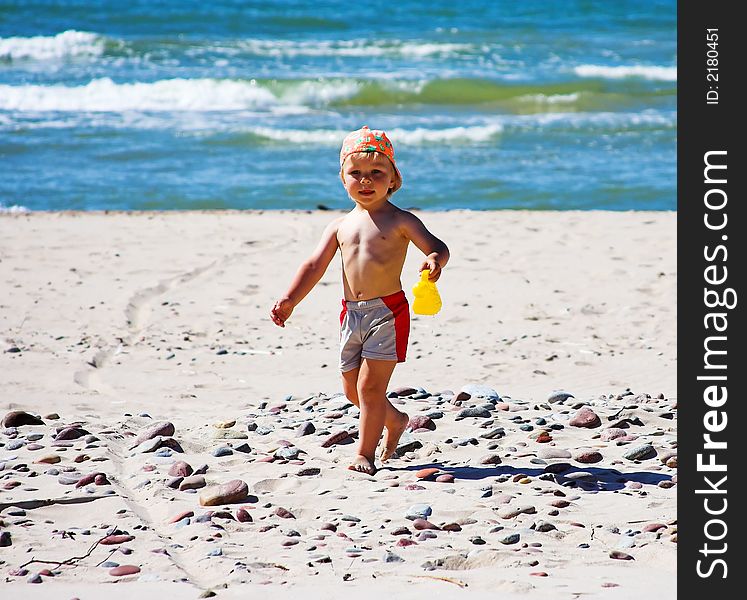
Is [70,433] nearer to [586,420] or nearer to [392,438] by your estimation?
[392,438]

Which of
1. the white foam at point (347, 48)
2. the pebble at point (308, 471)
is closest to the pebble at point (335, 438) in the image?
the pebble at point (308, 471)

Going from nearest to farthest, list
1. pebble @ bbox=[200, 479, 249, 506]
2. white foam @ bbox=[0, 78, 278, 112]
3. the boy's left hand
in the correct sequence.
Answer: pebble @ bbox=[200, 479, 249, 506], the boy's left hand, white foam @ bbox=[0, 78, 278, 112]

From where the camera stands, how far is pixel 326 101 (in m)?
21.4

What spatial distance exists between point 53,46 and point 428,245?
25.3m

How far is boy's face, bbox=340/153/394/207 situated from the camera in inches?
184

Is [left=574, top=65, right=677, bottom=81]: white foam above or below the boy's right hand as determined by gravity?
above

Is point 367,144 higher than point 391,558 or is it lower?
higher

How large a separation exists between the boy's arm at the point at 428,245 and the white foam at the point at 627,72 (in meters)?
20.1

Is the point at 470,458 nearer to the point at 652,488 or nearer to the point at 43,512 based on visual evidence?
the point at 652,488

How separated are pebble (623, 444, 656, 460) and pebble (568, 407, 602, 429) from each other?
48cm

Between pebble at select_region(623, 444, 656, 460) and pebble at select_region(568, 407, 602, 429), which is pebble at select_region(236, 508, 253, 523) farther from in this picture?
pebble at select_region(568, 407, 602, 429)

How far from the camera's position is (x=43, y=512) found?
13.8ft

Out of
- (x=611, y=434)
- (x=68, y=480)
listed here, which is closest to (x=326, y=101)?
(x=611, y=434)

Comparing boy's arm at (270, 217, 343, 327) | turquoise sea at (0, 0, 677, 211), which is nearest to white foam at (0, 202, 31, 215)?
turquoise sea at (0, 0, 677, 211)
